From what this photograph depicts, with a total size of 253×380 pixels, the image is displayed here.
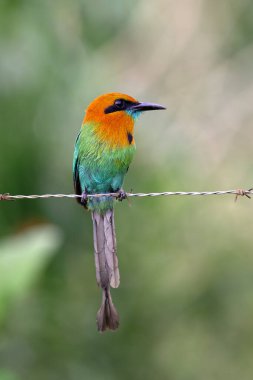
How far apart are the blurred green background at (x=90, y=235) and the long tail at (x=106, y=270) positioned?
42.2 inches

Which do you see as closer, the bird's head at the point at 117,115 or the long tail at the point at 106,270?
the long tail at the point at 106,270

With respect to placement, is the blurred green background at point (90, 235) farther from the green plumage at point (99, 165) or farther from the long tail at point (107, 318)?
the long tail at point (107, 318)

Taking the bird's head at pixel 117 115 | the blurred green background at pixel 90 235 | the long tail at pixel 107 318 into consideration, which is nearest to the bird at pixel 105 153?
the bird's head at pixel 117 115

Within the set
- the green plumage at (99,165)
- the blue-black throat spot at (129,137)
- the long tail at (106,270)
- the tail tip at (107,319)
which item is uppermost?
the blue-black throat spot at (129,137)

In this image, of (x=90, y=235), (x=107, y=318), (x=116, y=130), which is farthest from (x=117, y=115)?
(x=90, y=235)

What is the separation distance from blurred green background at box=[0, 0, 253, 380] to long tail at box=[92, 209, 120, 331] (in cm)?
107

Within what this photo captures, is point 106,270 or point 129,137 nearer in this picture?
point 106,270

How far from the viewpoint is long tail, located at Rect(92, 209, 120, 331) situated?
4.16 m

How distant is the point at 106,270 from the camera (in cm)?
422

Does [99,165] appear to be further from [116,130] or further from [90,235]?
[90,235]

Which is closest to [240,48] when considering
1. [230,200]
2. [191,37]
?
[191,37]

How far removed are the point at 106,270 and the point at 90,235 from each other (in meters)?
1.92

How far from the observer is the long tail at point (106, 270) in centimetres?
416

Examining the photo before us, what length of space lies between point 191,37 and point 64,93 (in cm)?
168
